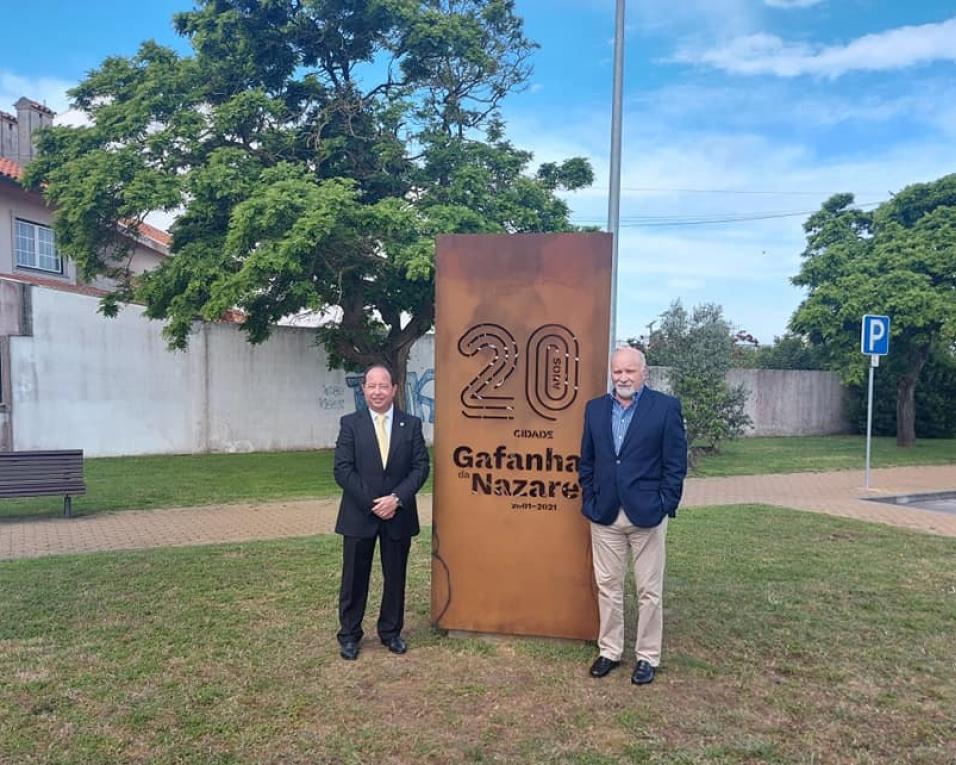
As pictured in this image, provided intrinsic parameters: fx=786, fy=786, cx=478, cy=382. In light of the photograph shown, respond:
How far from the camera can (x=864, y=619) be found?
17.8 feet

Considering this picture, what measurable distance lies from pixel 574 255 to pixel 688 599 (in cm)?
283

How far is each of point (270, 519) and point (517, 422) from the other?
17.7 ft

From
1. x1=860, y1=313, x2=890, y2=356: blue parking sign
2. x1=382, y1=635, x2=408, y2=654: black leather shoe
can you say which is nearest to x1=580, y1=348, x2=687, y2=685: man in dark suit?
x1=382, y1=635, x2=408, y2=654: black leather shoe

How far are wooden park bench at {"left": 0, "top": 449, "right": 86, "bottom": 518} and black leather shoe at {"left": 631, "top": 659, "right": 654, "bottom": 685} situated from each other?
7394mm

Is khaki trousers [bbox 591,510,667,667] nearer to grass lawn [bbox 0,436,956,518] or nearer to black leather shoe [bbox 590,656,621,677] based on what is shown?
black leather shoe [bbox 590,656,621,677]

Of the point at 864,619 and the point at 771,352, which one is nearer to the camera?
the point at 864,619

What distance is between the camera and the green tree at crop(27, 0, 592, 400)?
11.9 metres

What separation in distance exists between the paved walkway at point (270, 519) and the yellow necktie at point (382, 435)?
399 cm

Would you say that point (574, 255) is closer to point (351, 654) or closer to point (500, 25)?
point (351, 654)

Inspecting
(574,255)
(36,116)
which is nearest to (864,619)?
(574,255)

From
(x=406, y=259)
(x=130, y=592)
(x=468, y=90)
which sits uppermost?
(x=468, y=90)

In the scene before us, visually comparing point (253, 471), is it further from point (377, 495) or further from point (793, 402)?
point (793, 402)

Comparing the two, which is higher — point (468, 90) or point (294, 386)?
point (468, 90)

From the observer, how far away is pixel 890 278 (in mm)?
18156
